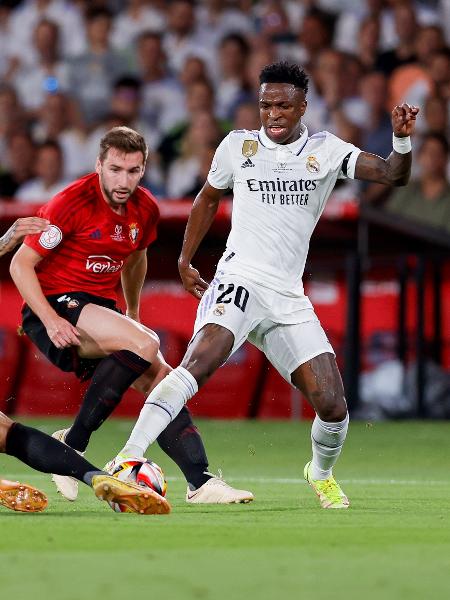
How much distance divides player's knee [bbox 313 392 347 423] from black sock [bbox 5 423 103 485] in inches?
56.4

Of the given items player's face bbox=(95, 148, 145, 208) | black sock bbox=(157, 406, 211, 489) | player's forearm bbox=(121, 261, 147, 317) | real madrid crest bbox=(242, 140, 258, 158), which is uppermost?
real madrid crest bbox=(242, 140, 258, 158)

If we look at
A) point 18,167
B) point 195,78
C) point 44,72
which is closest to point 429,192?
point 195,78

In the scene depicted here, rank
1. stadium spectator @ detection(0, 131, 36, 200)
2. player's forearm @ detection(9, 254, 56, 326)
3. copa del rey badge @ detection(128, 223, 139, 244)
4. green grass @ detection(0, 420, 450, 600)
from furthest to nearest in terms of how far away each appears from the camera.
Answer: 1. stadium spectator @ detection(0, 131, 36, 200)
2. copa del rey badge @ detection(128, 223, 139, 244)
3. player's forearm @ detection(9, 254, 56, 326)
4. green grass @ detection(0, 420, 450, 600)

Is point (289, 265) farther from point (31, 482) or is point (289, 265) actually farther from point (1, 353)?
point (1, 353)

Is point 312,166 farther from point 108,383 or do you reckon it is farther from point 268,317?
point 108,383

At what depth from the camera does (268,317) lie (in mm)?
7457

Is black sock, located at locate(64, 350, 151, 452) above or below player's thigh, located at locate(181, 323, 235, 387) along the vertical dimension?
below

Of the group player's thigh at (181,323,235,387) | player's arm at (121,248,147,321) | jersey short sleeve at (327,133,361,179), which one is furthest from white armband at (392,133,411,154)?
player's arm at (121,248,147,321)

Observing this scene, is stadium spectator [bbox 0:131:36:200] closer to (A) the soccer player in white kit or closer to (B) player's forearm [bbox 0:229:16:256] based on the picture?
(A) the soccer player in white kit

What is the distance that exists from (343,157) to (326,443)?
1531 mm

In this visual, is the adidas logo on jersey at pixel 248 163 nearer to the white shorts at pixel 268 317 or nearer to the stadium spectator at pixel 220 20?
the white shorts at pixel 268 317

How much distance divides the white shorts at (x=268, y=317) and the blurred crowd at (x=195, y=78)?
7487 mm

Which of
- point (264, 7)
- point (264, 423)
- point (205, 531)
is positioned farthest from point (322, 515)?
point (264, 7)

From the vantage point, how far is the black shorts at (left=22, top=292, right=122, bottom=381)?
7855 mm
